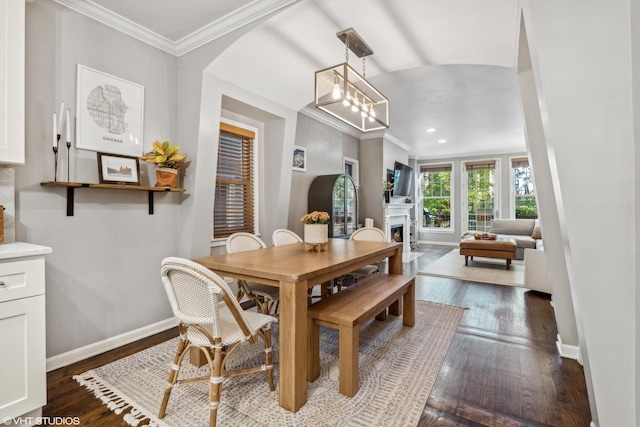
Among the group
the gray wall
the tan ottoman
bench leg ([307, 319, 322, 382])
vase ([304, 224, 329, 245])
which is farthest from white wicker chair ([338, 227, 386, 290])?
the tan ottoman

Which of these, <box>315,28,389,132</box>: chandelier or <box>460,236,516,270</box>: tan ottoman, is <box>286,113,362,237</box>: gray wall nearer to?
<box>315,28,389,132</box>: chandelier

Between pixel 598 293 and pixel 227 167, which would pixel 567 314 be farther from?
pixel 227 167

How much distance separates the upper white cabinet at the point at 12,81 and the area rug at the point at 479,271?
5196 millimetres

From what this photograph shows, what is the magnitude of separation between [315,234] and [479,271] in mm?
4178

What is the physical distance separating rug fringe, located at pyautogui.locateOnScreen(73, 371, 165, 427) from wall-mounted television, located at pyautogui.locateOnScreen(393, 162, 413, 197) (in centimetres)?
612

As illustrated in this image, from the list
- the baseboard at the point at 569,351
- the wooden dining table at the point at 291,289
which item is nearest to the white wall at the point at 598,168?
the wooden dining table at the point at 291,289

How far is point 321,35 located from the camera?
8.22 feet

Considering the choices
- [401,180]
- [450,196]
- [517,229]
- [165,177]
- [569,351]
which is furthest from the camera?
[450,196]

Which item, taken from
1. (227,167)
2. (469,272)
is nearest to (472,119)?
(469,272)

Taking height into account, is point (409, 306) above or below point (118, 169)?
below

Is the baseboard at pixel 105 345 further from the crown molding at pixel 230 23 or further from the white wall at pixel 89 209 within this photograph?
the crown molding at pixel 230 23

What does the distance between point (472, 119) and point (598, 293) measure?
5.08 metres

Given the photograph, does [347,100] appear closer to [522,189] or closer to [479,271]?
[479,271]

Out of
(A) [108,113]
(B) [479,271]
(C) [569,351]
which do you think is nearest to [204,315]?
(A) [108,113]
